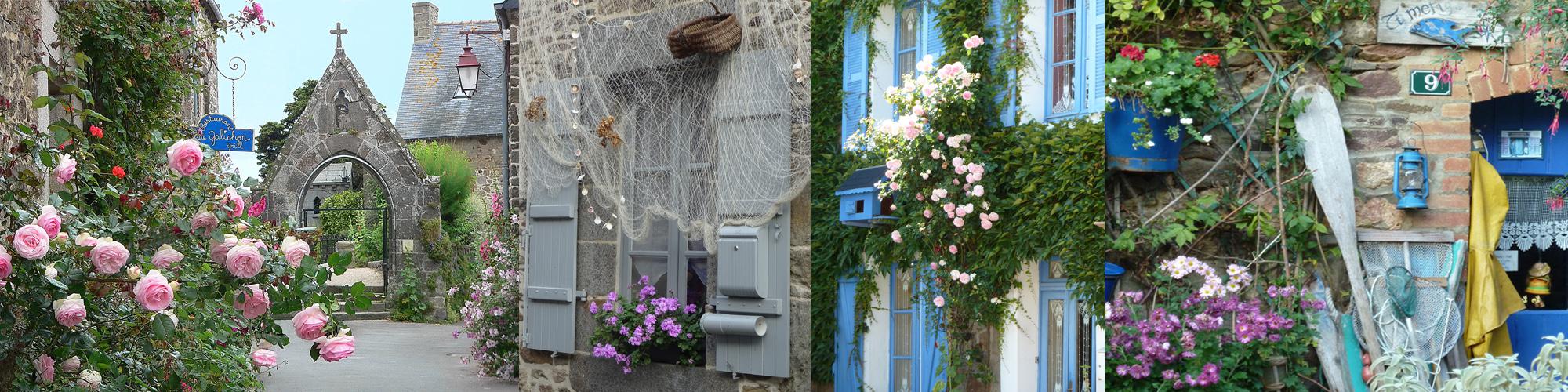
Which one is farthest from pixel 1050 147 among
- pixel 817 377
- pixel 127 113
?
pixel 127 113

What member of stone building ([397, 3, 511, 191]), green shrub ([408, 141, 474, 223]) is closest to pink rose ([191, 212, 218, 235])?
green shrub ([408, 141, 474, 223])

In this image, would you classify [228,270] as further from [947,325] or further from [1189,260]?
[1189,260]

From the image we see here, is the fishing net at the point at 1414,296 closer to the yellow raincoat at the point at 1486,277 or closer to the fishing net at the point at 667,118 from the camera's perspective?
the yellow raincoat at the point at 1486,277

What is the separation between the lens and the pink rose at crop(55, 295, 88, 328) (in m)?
3.26

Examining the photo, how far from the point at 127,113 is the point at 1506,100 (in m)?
5.26

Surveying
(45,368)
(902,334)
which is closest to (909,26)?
(902,334)

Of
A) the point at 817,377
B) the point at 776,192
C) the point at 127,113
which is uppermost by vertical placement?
Result: the point at 127,113

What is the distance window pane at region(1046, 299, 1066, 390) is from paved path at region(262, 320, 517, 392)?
4.33 m

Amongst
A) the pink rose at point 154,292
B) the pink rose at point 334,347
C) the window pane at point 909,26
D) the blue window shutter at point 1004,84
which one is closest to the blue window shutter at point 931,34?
the window pane at point 909,26

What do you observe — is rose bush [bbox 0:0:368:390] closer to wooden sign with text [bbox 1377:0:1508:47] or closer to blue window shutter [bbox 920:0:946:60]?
blue window shutter [bbox 920:0:946:60]

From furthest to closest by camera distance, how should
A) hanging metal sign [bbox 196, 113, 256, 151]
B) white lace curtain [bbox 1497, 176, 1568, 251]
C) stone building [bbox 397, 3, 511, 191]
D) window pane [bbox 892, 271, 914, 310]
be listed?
1. stone building [bbox 397, 3, 511, 191]
2. hanging metal sign [bbox 196, 113, 256, 151]
3. window pane [bbox 892, 271, 914, 310]
4. white lace curtain [bbox 1497, 176, 1568, 251]

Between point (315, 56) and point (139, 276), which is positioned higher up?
point (315, 56)

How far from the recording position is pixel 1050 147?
96.6 inches

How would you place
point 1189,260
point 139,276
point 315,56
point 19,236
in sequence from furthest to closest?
point 315,56 → point 139,276 → point 19,236 → point 1189,260
